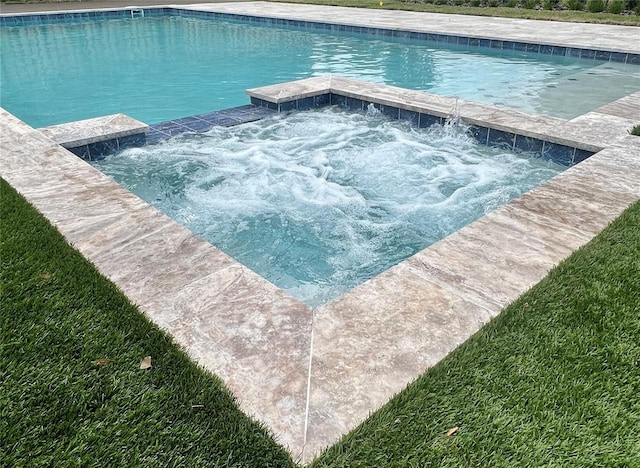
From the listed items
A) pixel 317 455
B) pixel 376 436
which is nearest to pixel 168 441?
pixel 317 455

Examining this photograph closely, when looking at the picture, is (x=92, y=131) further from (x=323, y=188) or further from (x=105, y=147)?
(x=323, y=188)

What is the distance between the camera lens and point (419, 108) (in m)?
6.79

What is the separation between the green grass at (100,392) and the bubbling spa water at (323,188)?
1473 millimetres

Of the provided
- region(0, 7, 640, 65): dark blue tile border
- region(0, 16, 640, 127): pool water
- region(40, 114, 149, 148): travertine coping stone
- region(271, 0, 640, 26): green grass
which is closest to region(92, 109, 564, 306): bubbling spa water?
region(40, 114, 149, 148): travertine coping stone

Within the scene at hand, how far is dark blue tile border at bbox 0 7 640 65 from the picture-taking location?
1095cm

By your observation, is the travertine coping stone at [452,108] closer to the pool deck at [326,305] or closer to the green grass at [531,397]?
the pool deck at [326,305]

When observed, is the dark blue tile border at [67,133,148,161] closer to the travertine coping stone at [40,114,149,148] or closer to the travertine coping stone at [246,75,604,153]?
the travertine coping stone at [40,114,149,148]

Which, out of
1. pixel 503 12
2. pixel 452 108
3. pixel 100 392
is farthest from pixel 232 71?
pixel 503 12

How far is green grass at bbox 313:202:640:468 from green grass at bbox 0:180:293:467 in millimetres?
443

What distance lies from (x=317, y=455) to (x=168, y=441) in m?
0.55

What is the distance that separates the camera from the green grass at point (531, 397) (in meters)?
1.83

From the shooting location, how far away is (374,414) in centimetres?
201

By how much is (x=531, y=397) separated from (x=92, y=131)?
5.65 m

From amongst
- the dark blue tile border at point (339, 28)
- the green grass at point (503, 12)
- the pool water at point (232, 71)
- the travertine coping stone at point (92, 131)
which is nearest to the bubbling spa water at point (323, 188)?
the travertine coping stone at point (92, 131)
